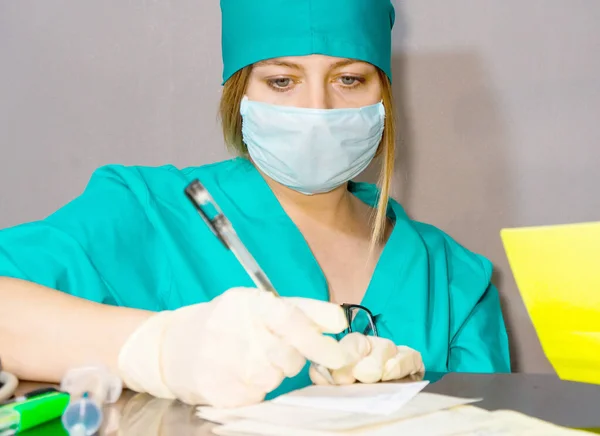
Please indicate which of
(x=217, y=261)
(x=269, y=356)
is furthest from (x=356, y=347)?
(x=217, y=261)

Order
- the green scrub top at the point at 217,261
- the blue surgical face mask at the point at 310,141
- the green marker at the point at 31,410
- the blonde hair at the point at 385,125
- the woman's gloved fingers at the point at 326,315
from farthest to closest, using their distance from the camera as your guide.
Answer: the blonde hair at the point at 385,125 < the blue surgical face mask at the point at 310,141 < the green scrub top at the point at 217,261 < the woman's gloved fingers at the point at 326,315 < the green marker at the point at 31,410

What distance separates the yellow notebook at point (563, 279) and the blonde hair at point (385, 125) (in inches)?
22.5

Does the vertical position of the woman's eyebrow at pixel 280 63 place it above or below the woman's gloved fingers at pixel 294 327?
above

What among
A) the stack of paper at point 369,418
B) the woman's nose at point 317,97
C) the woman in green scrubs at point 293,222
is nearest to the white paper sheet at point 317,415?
the stack of paper at point 369,418

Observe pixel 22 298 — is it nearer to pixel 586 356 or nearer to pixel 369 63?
pixel 586 356

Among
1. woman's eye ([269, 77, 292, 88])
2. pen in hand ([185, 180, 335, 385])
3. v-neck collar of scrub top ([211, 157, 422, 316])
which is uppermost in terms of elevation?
woman's eye ([269, 77, 292, 88])

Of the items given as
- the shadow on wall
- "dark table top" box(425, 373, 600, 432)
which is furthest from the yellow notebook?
the shadow on wall

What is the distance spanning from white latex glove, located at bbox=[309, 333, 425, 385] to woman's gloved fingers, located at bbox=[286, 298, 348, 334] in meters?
0.05

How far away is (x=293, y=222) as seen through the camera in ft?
4.25

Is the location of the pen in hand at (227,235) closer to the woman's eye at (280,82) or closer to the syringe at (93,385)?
the syringe at (93,385)

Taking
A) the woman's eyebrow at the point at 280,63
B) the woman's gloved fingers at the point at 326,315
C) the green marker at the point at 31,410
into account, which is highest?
the woman's eyebrow at the point at 280,63

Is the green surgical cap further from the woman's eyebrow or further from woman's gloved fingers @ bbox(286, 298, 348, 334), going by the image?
woman's gloved fingers @ bbox(286, 298, 348, 334)

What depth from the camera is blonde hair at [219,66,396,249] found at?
4.35 feet

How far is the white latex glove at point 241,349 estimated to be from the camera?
2.23 ft
